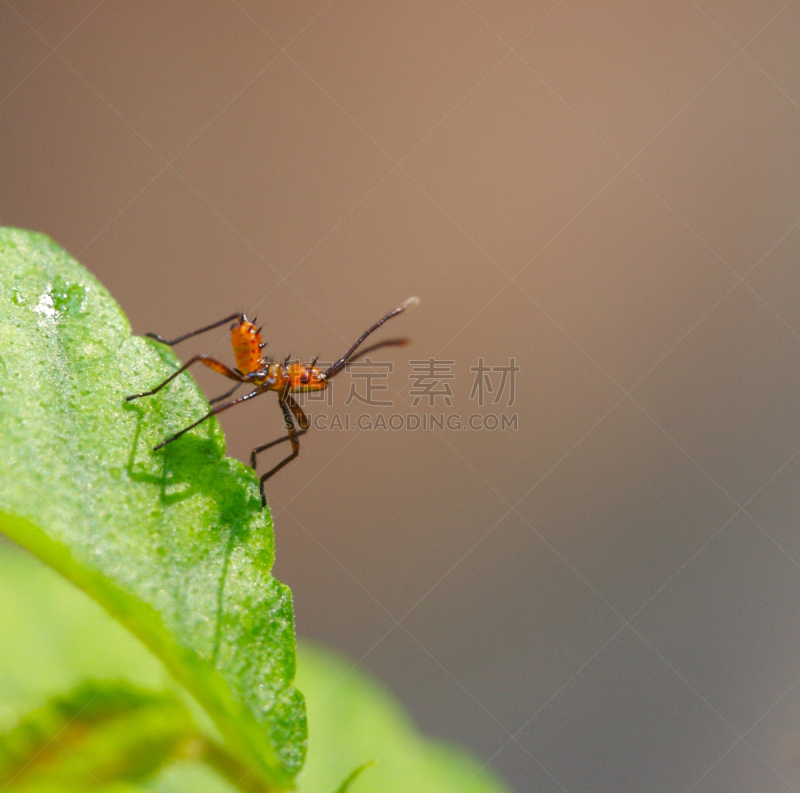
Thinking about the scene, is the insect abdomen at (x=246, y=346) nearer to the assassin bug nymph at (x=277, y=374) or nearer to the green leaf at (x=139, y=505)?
the assassin bug nymph at (x=277, y=374)

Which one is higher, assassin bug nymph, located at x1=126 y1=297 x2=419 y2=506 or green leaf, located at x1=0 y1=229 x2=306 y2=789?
assassin bug nymph, located at x1=126 y1=297 x2=419 y2=506

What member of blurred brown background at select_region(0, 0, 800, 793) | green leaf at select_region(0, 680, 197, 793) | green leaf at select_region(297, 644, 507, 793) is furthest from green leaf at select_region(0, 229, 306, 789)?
blurred brown background at select_region(0, 0, 800, 793)

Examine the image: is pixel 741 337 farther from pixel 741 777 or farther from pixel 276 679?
pixel 276 679

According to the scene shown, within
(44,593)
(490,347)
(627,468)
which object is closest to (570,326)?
(490,347)

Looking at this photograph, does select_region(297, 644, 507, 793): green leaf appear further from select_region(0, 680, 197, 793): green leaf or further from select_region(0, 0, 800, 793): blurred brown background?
select_region(0, 0, 800, 793): blurred brown background

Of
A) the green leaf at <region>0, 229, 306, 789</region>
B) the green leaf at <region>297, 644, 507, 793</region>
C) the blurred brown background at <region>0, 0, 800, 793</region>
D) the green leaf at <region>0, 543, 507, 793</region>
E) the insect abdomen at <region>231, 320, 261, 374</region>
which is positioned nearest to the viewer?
the green leaf at <region>0, 229, 306, 789</region>

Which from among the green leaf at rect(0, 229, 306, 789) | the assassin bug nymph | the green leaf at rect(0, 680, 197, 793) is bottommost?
the green leaf at rect(0, 680, 197, 793)

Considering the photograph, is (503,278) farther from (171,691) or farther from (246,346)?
(171,691)
